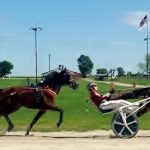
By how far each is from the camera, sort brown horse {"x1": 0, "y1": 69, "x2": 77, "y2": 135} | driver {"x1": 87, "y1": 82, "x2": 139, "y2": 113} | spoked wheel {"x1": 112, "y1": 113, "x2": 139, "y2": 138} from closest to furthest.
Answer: spoked wheel {"x1": 112, "y1": 113, "x2": 139, "y2": 138}
driver {"x1": 87, "y1": 82, "x2": 139, "y2": 113}
brown horse {"x1": 0, "y1": 69, "x2": 77, "y2": 135}

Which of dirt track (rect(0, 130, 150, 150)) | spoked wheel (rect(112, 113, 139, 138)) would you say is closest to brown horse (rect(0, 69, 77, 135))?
dirt track (rect(0, 130, 150, 150))

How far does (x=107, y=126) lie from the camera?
20.6m

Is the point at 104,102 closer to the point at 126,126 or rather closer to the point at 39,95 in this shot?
the point at 126,126

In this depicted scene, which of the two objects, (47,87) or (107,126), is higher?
(47,87)

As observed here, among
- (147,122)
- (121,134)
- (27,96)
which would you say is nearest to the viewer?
(121,134)

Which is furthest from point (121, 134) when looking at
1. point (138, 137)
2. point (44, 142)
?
point (44, 142)

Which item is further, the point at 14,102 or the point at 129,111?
the point at 14,102

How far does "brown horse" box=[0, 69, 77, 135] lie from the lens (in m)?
17.8

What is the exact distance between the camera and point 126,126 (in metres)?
16.3

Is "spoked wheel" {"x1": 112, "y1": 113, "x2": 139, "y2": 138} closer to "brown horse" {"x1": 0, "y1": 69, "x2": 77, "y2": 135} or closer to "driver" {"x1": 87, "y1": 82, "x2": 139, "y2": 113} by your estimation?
"driver" {"x1": 87, "y1": 82, "x2": 139, "y2": 113}

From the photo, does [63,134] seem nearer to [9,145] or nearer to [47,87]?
[47,87]

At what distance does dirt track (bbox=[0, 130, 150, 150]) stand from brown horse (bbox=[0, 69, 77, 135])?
2.27ft

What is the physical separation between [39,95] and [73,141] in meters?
2.58

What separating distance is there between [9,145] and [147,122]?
8.70 metres
